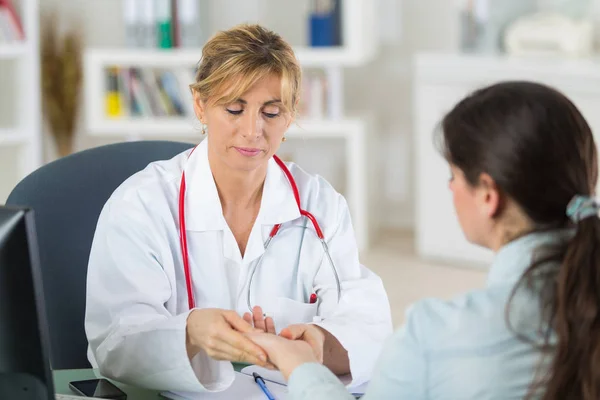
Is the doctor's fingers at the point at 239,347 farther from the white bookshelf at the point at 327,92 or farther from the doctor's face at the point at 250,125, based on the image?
the white bookshelf at the point at 327,92

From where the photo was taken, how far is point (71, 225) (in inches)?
77.0

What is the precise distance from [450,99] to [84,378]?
3.18 metres

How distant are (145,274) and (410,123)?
3.73 m

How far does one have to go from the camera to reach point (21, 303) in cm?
118

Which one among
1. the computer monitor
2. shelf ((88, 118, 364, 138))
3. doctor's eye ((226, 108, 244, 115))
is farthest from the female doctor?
shelf ((88, 118, 364, 138))

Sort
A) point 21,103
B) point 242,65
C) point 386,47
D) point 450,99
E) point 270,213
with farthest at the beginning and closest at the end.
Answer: point 386,47, point 21,103, point 450,99, point 270,213, point 242,65

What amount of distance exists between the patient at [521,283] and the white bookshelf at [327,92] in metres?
3.55

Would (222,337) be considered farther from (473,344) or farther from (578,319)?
(578,319)

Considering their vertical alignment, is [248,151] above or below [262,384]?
above

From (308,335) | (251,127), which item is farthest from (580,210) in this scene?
(251,127)

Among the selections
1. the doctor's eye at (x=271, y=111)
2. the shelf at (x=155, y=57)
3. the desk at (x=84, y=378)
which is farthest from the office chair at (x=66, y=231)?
the shelf at (x=155, y=57)

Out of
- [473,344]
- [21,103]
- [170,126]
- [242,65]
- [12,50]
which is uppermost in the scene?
[242,65]

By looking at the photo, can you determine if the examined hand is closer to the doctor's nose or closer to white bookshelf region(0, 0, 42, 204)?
the doctor's nose

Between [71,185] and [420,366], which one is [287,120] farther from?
[420,366]
